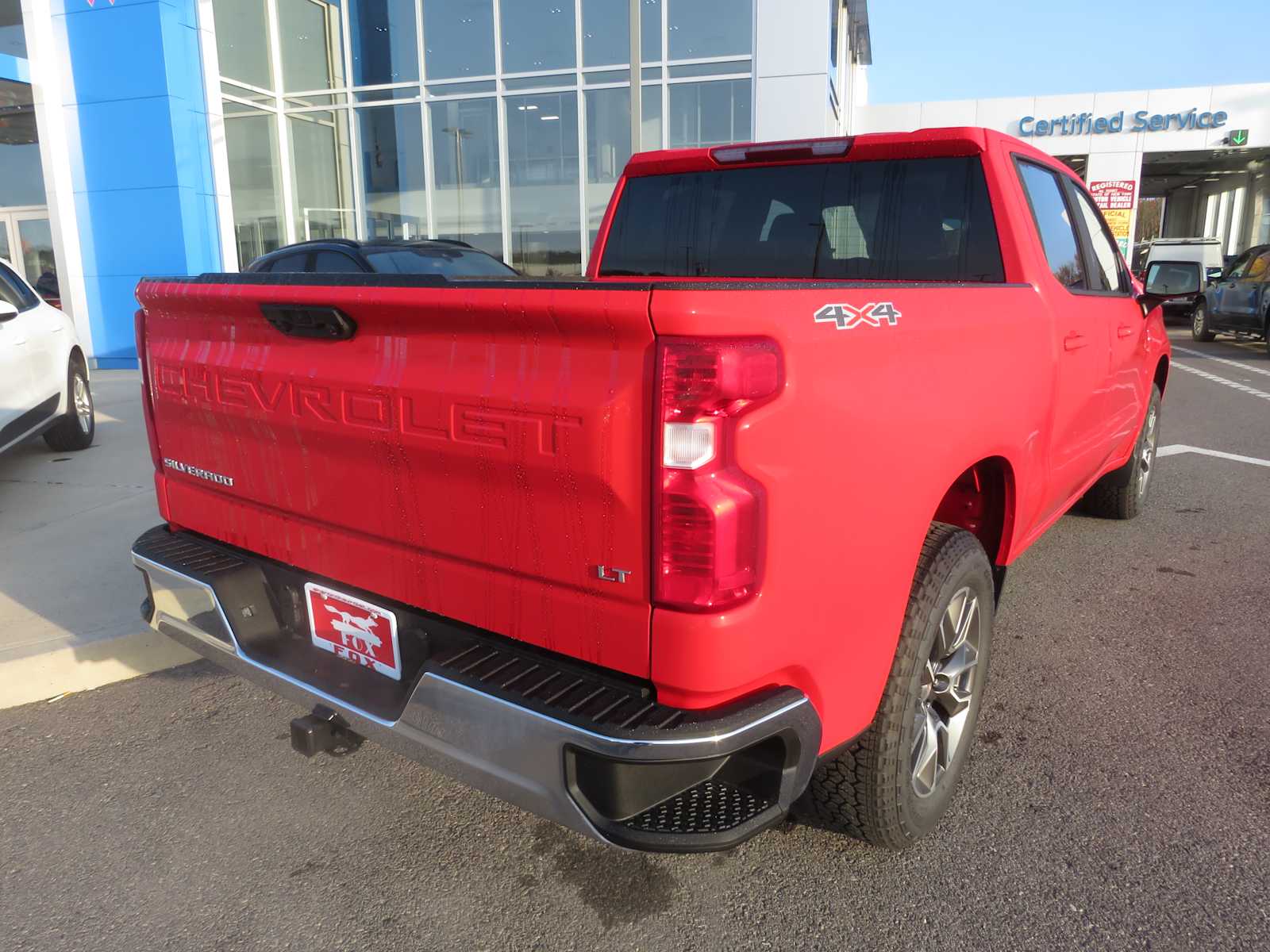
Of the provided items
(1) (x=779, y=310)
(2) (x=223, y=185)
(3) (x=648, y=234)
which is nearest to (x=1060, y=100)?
(2) (x=223, y=185)

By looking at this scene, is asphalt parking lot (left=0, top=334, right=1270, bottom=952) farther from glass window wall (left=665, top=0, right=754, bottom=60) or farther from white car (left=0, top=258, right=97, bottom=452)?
glass window wall (left=665, top=0, right=754, bottom=60)

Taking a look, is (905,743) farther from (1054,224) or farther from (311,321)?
(1054,224)

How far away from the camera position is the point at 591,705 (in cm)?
177

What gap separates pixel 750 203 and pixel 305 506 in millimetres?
2012

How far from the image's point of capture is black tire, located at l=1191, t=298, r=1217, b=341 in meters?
18.0

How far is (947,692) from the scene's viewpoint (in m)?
2.56

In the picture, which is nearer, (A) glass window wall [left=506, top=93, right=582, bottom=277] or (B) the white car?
(B) the white car

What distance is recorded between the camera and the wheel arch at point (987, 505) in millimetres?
2779

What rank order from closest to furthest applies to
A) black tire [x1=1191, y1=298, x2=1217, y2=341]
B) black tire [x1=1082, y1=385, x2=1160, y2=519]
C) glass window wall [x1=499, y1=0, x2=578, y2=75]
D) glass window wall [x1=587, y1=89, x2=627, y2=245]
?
black tire [x1=1082, y1=385, x2=1160, y2=519], glass window wall [x1=587, y1=89, x2=627, y2=245], glass window wall [x1=499, y1=0, x2=578, y2=75], black tire [x1=1191, y1=298, x2=1217, y2=341]

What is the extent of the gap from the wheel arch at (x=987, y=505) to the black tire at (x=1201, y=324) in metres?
18.1

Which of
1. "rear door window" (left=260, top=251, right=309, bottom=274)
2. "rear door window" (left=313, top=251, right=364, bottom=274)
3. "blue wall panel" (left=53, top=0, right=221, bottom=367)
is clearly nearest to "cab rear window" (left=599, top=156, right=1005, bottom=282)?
"rear door window" (left=313, top=251, right=364, bottom=274)

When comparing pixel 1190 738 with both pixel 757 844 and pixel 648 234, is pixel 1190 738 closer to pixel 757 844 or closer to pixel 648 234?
pixel 757 844

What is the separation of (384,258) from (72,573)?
14.6ft

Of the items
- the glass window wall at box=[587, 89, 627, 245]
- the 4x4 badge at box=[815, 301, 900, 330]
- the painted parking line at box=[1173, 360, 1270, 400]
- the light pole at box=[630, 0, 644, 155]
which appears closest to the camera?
the 4x4 badge at box=[815, 301, 900, 330]
